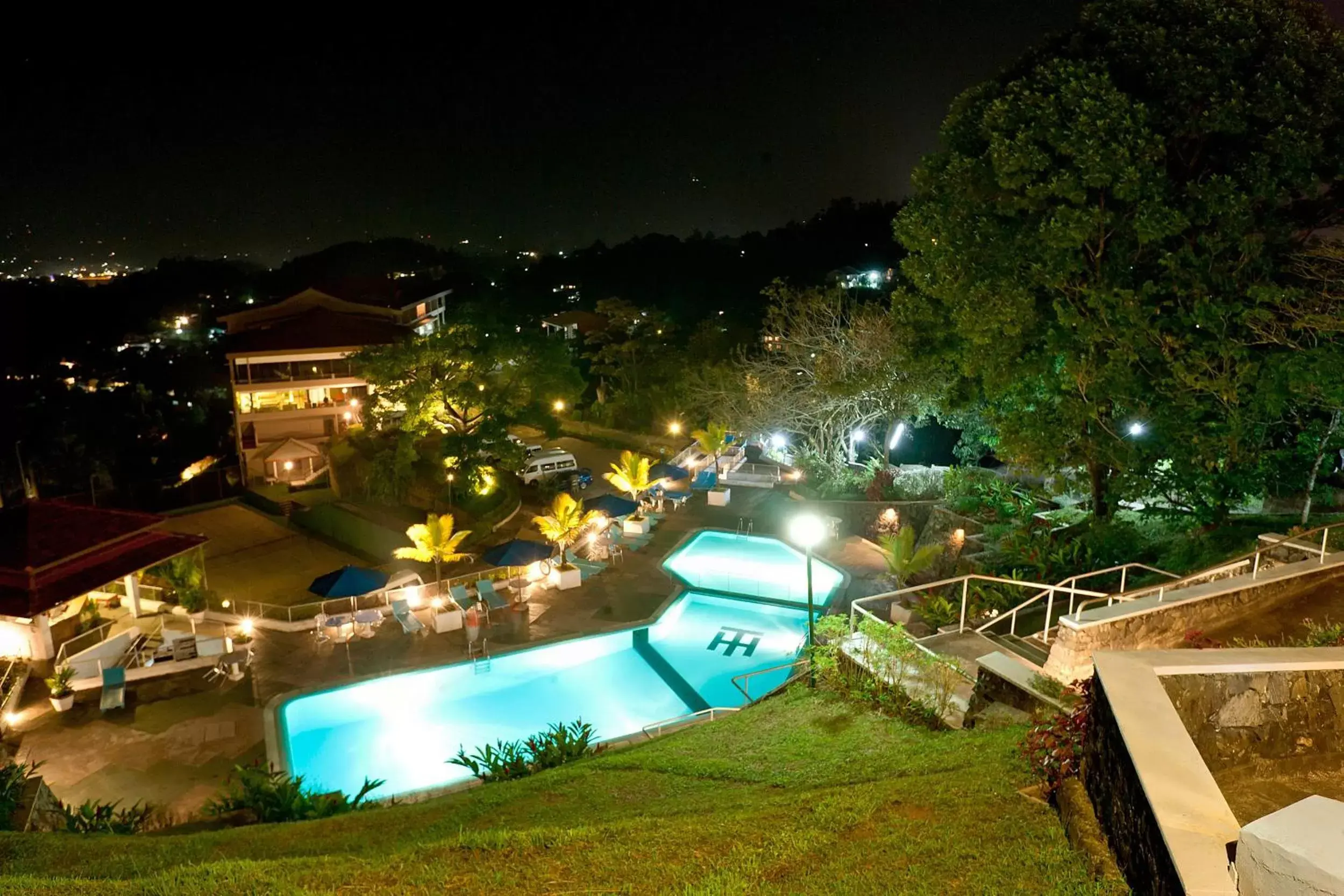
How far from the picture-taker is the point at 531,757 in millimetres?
12133

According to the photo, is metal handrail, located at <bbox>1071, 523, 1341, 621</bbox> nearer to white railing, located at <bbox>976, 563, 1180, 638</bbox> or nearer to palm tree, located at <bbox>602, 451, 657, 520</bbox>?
white railing, located at <bbox>976, 563, 1180, 638</bbox>

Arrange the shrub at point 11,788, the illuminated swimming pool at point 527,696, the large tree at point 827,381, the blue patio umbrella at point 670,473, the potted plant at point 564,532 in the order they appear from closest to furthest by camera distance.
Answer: the shrub at point 11,788
the illuminated swimming pool at point 527,696
the potted plant at point 564,532
the large tree at point 827,381
the blue patio umbrella at point 670,473

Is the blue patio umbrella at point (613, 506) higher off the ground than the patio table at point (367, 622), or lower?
higher

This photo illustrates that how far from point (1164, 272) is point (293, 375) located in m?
33.7

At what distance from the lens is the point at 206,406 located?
49.3m

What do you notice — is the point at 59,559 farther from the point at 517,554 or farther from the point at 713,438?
the point at 713,438

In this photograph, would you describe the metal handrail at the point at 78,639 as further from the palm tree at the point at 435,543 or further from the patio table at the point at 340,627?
the palm tree at the point at 435,543

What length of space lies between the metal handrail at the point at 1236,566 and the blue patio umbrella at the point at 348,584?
1360 cm

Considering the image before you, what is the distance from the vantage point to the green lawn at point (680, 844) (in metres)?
4.98

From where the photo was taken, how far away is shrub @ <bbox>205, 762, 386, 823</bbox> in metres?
9.70

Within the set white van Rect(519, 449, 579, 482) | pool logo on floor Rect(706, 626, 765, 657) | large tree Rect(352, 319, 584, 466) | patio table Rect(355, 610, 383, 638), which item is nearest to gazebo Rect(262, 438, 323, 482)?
large tree Rect(352, 319, 584, 466)

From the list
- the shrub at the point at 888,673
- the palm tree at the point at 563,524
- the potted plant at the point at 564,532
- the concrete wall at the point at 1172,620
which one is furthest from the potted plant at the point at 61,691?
the concrete wall at the point at 1172,620

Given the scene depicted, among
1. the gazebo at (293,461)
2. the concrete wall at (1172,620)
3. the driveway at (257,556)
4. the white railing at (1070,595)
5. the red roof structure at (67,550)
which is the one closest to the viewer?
the concrete wall at (1172,620)

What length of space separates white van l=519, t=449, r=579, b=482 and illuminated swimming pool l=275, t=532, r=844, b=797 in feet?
42.8
